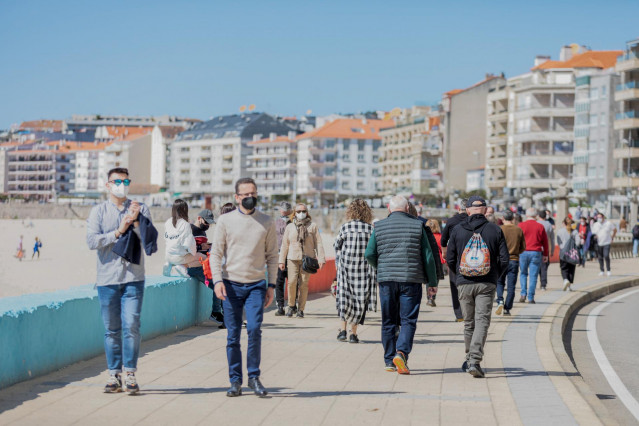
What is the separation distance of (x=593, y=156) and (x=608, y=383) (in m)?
93.6

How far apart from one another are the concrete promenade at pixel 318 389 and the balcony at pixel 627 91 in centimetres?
8109

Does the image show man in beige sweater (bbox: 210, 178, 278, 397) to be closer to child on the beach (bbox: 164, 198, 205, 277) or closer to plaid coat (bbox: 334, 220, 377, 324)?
plaid coat (bbox: 334, 220, 377, 324)

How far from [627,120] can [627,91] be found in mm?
2405

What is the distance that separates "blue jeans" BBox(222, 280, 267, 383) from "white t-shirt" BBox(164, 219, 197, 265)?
180 inches

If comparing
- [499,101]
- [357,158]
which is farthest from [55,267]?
[357,158]

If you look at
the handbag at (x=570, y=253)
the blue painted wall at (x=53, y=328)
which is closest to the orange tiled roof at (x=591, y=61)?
the handbag at (x=570, y=253)

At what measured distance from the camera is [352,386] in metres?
9.40

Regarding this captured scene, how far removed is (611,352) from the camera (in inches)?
574

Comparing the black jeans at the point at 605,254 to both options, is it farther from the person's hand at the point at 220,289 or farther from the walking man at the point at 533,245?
the person's hand at the point at 220,289

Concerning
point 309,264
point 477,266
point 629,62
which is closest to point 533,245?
point 309,264

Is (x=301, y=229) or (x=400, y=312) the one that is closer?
(x=400, y=312)

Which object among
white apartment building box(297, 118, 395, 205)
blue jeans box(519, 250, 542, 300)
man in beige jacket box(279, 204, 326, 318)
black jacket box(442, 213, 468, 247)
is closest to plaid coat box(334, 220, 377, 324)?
black jacket box(442, 213, 468, 247)

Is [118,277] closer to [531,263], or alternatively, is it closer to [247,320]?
[247,320]

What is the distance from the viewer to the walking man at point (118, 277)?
854 centimetres
